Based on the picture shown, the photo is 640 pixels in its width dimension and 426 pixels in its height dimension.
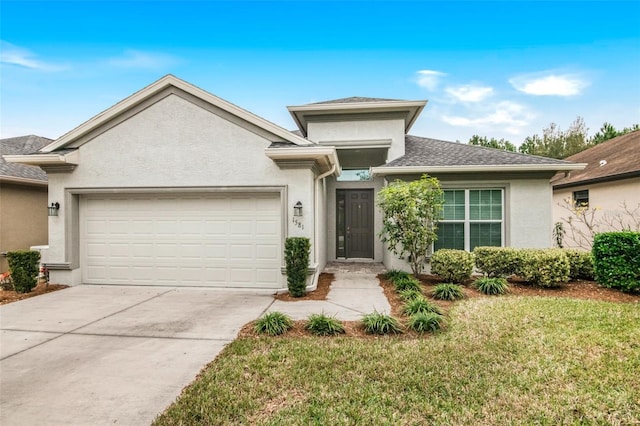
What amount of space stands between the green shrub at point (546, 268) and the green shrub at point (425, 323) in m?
3.87

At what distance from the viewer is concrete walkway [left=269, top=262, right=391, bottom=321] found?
5.94 metres

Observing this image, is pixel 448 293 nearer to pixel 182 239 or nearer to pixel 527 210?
pixel 527 210

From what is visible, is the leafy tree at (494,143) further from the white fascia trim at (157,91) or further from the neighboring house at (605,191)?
the white fascia trim at (157,91)

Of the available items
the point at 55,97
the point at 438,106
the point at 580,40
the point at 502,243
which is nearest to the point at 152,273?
the point at 502,243

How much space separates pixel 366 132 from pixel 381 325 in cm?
714

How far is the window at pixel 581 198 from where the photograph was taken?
41.8 ft

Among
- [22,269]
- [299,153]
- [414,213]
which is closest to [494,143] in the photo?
[414,213]

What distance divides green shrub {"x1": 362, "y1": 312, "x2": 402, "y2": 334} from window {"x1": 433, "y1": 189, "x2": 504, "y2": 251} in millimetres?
4977

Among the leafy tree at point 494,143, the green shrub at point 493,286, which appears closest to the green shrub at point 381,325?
the green shrub at point 493,286

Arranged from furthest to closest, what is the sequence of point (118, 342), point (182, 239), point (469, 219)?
point (469, 219) → point (182, 239) → point (118, 342)

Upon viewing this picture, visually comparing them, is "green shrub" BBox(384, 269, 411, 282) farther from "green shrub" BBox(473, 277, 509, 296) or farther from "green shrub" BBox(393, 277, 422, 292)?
"green shrub" BBox(473, 277, 509, 296)

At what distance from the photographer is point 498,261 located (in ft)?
25.8

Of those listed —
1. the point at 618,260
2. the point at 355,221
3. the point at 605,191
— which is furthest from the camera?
the point at 355,221

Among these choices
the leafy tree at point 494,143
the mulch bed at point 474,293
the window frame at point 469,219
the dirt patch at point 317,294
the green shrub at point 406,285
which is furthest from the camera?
the leafy tree at point 494,143
